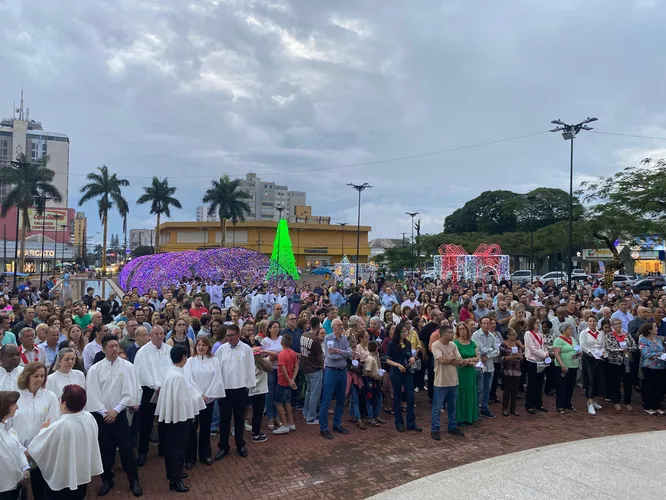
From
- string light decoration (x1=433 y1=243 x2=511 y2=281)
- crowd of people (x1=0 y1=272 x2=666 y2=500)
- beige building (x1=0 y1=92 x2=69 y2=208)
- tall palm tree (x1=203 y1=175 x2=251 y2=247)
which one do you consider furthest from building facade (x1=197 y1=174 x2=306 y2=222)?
crowd of people (x1=0 y1=272 x2=666 y2=500)

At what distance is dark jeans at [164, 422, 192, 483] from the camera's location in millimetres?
4906

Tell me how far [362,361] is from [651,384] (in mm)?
5051

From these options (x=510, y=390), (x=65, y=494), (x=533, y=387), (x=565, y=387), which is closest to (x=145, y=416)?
(x=65, y=494)

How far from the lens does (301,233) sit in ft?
227

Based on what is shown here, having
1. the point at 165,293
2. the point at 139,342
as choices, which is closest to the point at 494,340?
the point at 139,342

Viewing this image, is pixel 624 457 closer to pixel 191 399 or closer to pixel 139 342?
pixel 191 399

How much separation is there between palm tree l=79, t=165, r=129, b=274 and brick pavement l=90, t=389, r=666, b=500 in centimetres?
5182

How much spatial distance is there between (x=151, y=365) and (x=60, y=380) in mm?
1117

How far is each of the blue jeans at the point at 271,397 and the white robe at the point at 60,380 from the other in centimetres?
277

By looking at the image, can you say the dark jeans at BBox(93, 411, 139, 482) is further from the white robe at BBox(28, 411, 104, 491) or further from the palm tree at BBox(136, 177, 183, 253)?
the palm tree at BBox(136, 177, 183, 253)

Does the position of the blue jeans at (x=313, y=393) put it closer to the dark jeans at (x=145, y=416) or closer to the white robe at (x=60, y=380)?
the dark jeans at (x=145, y=416)

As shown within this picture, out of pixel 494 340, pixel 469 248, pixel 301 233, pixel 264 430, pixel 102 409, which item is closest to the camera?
pixel 102 409

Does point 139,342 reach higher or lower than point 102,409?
higher

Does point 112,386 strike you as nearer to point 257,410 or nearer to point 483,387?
point 257,410
